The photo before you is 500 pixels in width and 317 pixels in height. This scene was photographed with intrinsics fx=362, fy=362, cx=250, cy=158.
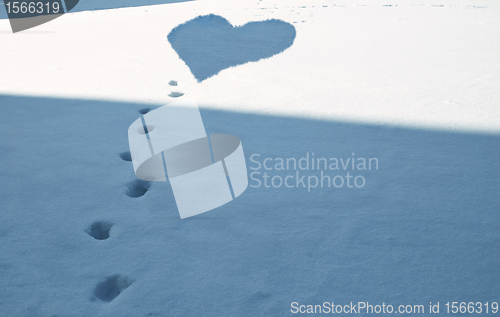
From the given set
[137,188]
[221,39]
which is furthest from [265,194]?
[221,39]

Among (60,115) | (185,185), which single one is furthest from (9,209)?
(60,115)

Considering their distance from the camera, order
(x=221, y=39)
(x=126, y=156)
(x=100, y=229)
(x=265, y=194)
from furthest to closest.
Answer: (x=221, y=39), (x=126, y=156), (x=265, y=194), (x=100, y=229)

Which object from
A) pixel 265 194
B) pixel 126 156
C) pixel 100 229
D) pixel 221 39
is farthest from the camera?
pixel 221 39

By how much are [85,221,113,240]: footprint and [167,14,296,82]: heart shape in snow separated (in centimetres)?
74

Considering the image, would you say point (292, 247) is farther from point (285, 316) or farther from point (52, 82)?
point (52, 82)

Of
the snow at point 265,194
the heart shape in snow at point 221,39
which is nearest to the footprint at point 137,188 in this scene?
the snow at point 265,194

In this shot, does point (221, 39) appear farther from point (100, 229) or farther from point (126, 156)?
point (100, 229)

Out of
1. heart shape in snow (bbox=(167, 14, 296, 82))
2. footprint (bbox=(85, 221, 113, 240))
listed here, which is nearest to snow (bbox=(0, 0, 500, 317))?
footprint (bbox=(85, 221, 113, 240))

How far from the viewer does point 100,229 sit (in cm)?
100

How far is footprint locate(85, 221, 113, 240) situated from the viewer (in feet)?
3.24

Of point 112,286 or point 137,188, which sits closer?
point 112,286

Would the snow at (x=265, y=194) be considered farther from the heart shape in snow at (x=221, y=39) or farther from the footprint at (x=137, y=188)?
the heart shape in snow at (x=221, y=39)

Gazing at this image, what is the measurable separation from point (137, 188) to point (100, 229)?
0.19 m

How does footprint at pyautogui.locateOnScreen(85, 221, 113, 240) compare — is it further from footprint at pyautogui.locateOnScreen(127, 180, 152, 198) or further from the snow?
footprint at pyautogui.locateOnScreen(127, 180, 152, 198)
